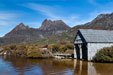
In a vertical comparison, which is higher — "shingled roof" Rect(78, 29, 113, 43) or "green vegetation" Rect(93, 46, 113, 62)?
"shingled roof" Rect(78, 29, 113, 43)

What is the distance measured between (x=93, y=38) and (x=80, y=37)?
3752 mm

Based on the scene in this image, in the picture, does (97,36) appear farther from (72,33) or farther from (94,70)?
(72,33)

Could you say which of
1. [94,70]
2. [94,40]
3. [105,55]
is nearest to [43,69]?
[94,70]

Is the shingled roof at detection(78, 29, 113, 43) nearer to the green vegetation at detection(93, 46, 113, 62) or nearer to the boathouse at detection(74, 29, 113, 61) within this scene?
the boathouse at detection(74, 29, 113, 61)

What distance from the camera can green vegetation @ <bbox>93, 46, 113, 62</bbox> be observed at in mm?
26609

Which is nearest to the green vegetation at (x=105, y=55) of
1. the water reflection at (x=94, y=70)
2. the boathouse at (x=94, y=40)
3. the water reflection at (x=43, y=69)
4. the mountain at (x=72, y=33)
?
the boathouse at (x=94, y=40)

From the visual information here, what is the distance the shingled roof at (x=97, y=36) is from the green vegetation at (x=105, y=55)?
2.77m

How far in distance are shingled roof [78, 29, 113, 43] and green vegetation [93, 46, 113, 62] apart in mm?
2767

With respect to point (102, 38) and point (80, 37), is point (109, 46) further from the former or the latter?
point (80, 37)

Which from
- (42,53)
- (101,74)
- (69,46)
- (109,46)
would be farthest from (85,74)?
(69,46)

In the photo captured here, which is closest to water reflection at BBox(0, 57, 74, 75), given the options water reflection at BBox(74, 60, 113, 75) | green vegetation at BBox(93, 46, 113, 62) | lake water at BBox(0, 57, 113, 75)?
lake water at BBox(0, 57, 113, 75)

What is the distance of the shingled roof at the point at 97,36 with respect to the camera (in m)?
29.9

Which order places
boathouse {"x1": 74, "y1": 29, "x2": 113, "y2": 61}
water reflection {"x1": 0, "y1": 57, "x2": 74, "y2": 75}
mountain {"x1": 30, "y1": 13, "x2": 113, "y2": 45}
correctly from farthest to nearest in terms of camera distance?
mountain {"x1": 30, "y1": 13, "x2": 113, "y2": 45}
boathouse {"x1": 74, "y1": 29, "x2": 113, "y2": 61}
water reflection {"x1": 0, "y1": 57, "x2": 74, "y2": 75}

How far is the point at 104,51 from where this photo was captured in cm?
2741
